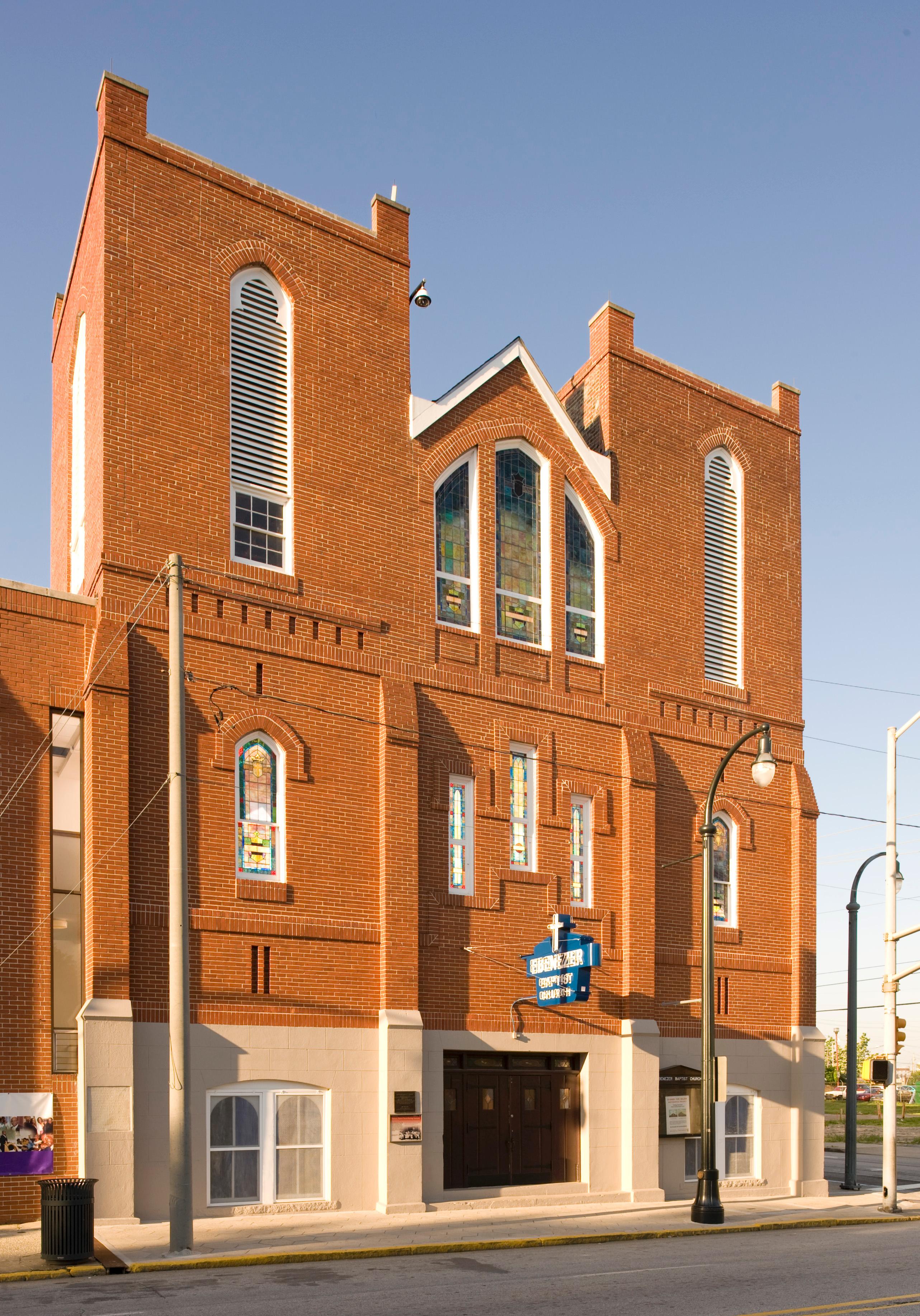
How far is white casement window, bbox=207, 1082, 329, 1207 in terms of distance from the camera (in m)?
20.5

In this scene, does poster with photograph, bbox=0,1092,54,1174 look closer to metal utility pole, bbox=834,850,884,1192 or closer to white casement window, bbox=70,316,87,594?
white casement window, bbox=70,316,87,594

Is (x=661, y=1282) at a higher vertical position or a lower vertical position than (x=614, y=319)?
lower

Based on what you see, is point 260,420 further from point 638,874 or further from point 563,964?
point 638,874

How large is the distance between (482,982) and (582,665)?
257 inches

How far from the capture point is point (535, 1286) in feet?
48.7

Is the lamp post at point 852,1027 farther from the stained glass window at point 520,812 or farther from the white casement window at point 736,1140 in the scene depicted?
the stained glass window at point 520,812

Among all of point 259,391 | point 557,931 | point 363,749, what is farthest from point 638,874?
point 259,391

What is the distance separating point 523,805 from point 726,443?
1033 centimetres

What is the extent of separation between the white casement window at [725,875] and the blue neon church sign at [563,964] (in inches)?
203

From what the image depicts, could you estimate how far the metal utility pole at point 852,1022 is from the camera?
29484 mm

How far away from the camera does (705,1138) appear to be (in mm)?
21844

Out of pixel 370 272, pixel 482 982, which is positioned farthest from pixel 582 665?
pixel 370 272

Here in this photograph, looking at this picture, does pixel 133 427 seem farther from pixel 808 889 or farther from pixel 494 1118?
pixel 808 889

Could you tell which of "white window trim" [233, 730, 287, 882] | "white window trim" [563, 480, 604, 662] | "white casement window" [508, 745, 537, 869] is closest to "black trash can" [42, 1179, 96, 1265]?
"white window trim" [233, 730, 287, 882]
